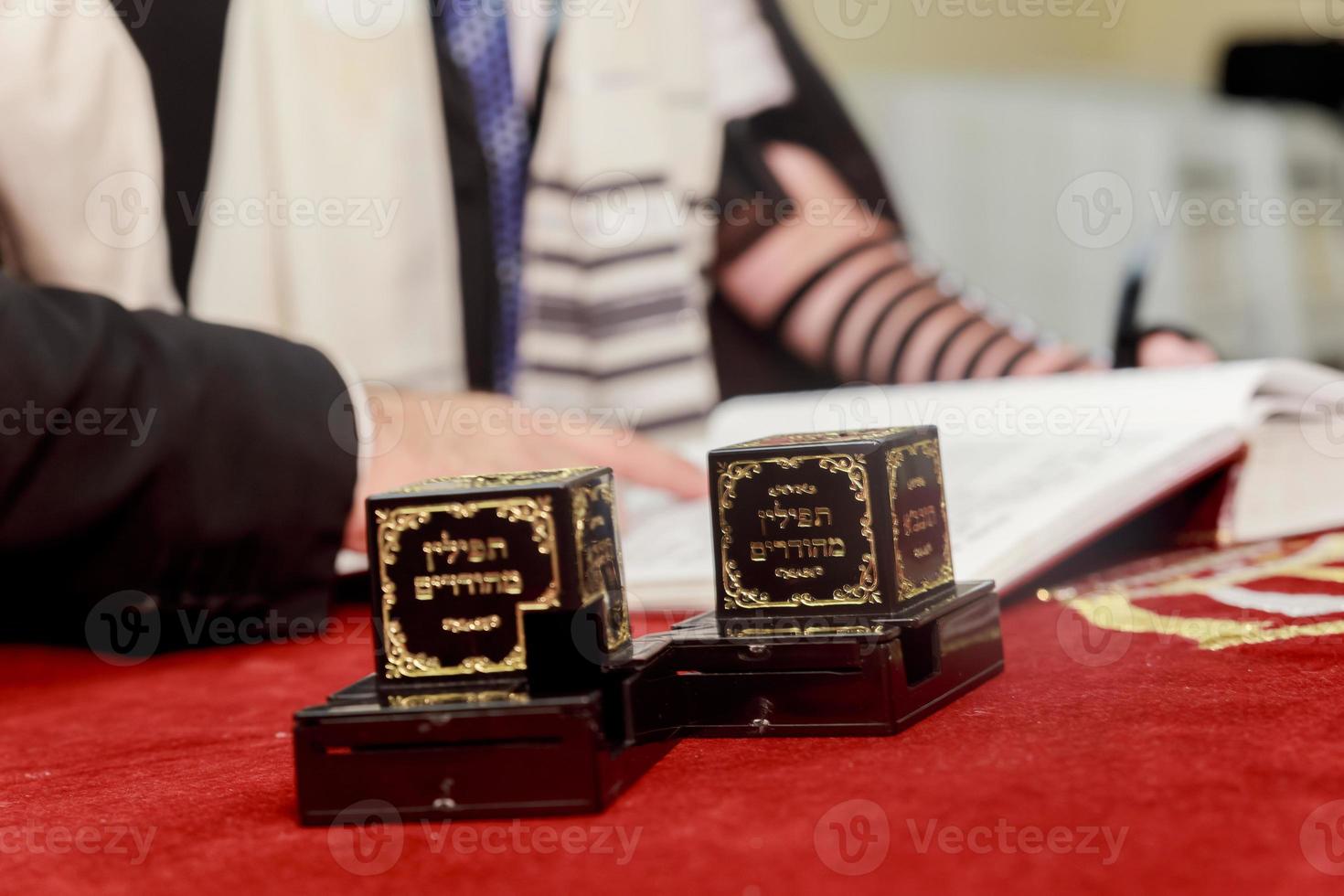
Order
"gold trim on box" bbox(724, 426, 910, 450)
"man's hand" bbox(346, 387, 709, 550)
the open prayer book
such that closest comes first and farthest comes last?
"gold trim on box" bbox(724, 426, 910, 450) < the open prayer book < "man's hand" bbox(346, 387, 709, 550)

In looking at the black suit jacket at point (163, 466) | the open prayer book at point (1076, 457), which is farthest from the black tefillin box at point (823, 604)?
the black suit jacket at point (163, 466)

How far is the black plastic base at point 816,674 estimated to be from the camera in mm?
503

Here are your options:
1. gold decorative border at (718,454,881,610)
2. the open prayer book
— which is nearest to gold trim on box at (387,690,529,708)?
gold decorative border at (718,454,881,610)

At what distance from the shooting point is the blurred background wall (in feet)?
8.28

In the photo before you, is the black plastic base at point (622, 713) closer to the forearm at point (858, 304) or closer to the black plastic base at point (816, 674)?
the black plastic base at point (816, 674)

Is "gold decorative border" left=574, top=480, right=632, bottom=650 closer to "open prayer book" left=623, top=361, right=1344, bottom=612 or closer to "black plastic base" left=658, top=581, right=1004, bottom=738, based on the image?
"black plastic base" left=658, top=581, right=1004, bottom=738

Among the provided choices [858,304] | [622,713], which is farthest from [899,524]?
[858,304]

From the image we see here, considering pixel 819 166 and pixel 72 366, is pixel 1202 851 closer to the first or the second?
pixel 72 366

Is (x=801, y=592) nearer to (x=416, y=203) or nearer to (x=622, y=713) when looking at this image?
(x=622, y=713)

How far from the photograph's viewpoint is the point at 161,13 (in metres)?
1.32

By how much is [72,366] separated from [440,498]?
435 millimetres

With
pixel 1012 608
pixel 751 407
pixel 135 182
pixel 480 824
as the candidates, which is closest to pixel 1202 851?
pixel 480 824

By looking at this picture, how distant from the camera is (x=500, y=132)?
159cm

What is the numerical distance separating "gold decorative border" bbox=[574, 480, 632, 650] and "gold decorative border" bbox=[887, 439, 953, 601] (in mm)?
112
